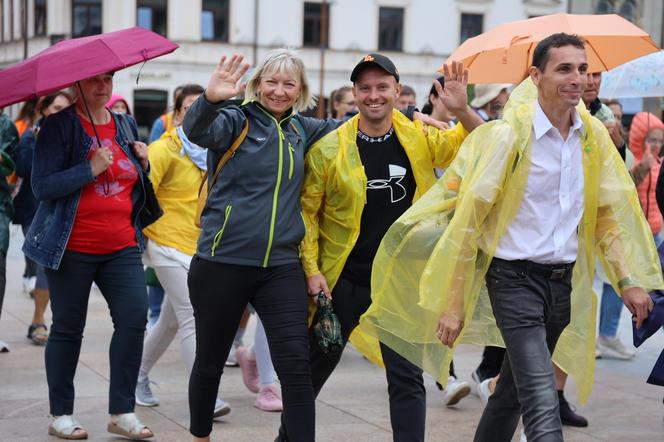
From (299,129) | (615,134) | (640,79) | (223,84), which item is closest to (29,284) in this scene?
(640,79)

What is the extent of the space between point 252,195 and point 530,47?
7.63 ft

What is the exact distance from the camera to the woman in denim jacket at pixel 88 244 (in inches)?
213

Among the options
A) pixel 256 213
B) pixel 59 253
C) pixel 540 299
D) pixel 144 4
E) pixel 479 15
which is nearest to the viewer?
pixel 540 299

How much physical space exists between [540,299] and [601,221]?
0.49 metres

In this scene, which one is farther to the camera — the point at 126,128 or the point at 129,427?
the point at 126,128

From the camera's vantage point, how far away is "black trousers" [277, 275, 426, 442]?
4695mm

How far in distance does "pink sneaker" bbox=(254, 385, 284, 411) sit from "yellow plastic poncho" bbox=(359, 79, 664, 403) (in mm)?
1507

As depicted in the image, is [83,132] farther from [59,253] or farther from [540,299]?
→ [540,299]

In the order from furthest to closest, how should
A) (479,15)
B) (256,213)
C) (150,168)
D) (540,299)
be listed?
(479,15), (150,168), (256,213), (540,299)

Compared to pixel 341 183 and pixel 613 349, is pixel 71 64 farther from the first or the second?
pixel 613 349

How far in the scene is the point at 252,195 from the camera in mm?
4617

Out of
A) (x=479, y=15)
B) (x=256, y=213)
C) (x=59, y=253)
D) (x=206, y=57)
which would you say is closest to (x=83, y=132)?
(x=59, y=253)

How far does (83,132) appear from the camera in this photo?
5.50m

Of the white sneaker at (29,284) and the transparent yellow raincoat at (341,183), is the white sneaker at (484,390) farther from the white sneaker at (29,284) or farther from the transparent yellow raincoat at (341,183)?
the white sneaker at (29,284)
